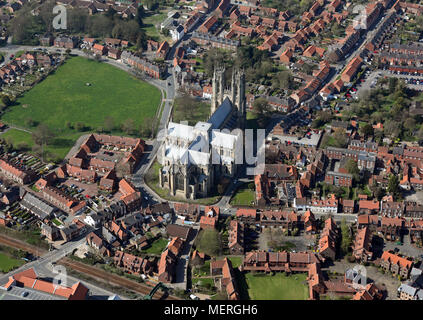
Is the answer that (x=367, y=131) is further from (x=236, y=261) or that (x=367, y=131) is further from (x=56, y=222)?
(x=56, y=222)

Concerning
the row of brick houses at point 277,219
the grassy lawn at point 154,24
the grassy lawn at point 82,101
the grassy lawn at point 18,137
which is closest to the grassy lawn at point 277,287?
the row of brick houses at point 277,219

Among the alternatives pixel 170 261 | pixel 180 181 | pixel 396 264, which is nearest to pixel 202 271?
pixel 170 261

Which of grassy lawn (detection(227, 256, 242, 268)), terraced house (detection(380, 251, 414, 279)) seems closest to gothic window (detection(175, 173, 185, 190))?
grassy lawn (detection(227, 256, 242, 268))

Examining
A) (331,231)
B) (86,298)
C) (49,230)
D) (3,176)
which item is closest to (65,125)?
(3,176)

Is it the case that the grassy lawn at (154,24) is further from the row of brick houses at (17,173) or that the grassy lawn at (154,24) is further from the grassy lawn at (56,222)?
the grassy lawn at (56,222)

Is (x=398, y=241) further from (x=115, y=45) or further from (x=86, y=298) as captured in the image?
(x=115, y=45)

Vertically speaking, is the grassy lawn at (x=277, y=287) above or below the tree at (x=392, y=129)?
below

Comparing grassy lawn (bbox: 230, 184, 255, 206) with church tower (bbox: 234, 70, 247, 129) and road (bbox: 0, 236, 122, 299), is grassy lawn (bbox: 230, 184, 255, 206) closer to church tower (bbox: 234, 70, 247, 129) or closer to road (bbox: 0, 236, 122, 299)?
church tower (bbox: 234, 70, 247, 129)
